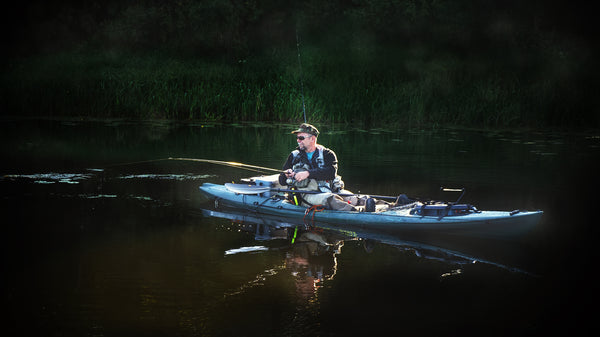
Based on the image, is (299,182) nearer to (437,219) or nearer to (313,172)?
(313,172)

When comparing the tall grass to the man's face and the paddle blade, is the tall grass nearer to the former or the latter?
the paddle blade

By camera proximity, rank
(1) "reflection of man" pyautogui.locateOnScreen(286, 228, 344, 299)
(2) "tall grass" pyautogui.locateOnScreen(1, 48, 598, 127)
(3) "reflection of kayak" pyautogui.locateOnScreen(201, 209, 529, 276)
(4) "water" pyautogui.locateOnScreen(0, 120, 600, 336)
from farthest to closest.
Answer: (2) "tall grass" pyautogui.locateOnScreen(1, 48, 598, 127), (3) "reflection of kayak" pyautogui.locateOnScreen(201, 209, 529, 276), (1) "reflection of man" pyautogui.locateOnScreen(286, 228, 344, 299), (4) "water" pyautogui.locateOnScreen(0, 120, 600, 336)

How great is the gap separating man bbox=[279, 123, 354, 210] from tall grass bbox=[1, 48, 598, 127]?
46.8 feet

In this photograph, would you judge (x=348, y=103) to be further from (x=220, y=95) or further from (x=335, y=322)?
(x=335, y=322)

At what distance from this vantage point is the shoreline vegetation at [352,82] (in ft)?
81.3

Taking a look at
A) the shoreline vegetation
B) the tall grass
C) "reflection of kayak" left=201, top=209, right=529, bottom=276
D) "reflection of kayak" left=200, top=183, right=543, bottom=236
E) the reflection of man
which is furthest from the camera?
the shoreline vegetation

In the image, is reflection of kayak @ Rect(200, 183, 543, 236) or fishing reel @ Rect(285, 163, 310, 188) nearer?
reflection of kayak @ Rect(200, 183, 543, 236)

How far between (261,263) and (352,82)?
19.3 metres

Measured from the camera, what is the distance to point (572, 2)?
36.4 metres

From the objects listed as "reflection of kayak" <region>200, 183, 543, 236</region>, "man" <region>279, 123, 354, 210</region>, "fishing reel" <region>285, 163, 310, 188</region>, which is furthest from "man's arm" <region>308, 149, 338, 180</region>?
"reflection of kayak" <region>200, 183, 543, 236</region>

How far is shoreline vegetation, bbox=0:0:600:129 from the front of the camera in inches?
976

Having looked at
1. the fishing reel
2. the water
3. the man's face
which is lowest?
the water

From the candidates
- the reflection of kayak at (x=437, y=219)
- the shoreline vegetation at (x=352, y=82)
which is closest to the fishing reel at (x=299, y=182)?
the reflection of kayak at (x=437, y=219)

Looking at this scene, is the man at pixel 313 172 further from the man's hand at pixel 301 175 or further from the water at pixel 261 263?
the water at pixel 261 263
